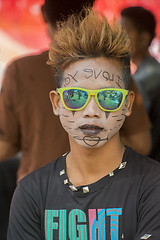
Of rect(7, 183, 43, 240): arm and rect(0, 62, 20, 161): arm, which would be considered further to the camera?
rect(0, 62, 20, 161): arm

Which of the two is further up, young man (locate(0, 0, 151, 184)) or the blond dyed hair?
the blond dyed hair

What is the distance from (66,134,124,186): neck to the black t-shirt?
4cm

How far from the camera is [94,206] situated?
6.20 ft

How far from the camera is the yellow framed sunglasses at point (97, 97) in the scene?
1861mm

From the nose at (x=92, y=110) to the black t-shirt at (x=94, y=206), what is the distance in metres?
0.30

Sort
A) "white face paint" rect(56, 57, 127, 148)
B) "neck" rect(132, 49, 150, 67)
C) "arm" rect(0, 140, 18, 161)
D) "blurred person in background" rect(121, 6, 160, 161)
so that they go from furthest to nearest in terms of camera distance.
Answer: "neck" rect(132, 49, 150, 67), "blurred person in background" rect(121, 6, 160, 161), "arm" rect(0, 140, 18, 161), "white face paint" rect(56, 57, 127, 148)

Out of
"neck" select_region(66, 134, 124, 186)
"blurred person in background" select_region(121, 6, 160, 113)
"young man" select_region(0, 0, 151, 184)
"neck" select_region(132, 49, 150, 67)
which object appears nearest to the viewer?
"neck" select_region(66, 134, 124, 186)

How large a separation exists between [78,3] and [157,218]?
58.7 inches

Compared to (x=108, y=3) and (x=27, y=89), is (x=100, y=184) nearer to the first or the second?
(x=27, y=89)

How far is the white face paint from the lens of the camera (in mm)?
1872

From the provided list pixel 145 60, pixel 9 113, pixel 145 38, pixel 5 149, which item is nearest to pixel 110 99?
pixel 9 113

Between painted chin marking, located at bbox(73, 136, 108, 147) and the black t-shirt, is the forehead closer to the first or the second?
painted chin marking, located at bbox(73, 136, 108, 147)

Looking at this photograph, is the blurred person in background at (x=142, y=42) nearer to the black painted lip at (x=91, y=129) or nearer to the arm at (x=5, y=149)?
the arm at (x=5, y=149)

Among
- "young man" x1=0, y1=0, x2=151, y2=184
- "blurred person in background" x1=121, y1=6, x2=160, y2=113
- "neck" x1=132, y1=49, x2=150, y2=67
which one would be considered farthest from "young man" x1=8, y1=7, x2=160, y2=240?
"neck" x1=132, y1=49, x2=150, y2=67
